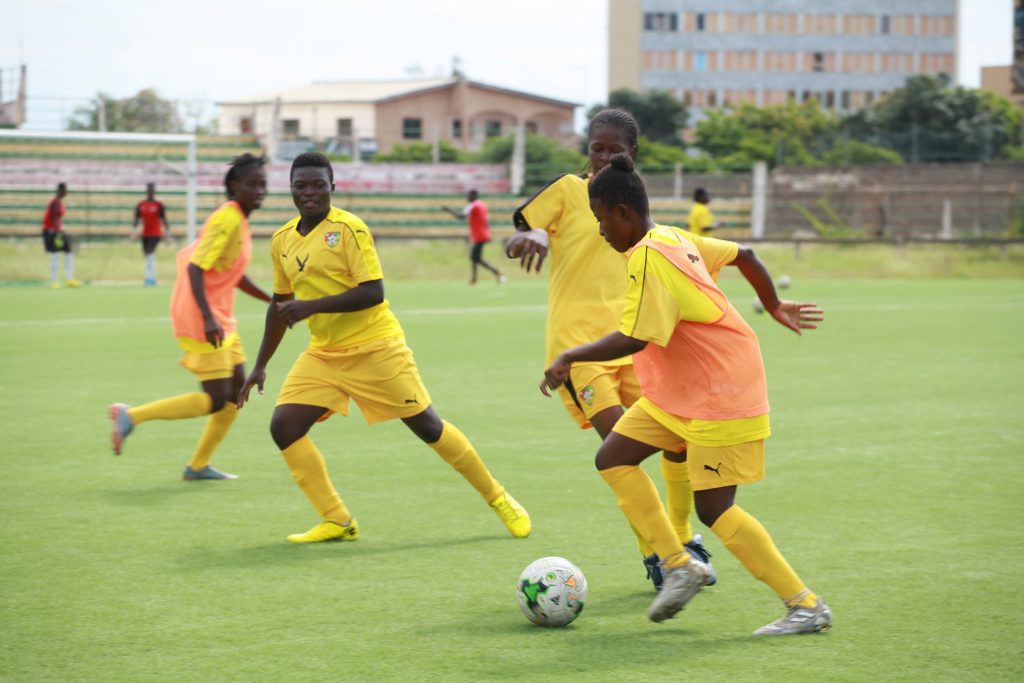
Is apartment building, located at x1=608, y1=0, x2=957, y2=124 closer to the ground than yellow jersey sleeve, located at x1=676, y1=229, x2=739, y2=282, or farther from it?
farther from it

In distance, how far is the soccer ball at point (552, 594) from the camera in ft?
16.7

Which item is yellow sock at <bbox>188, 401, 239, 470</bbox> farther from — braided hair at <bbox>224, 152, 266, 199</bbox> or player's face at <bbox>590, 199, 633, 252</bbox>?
player's face at <bbox>590, 199, 633, 252</bbox>

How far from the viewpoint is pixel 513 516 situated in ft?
21.9

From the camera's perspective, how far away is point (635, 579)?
19.2 feet

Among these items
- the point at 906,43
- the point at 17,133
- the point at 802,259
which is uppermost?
the point at 906,43

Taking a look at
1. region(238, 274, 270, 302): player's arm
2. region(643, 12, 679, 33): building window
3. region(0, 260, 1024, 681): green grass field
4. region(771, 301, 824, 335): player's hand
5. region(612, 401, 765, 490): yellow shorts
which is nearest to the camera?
region(0, 260, 1024, 681): green grass field

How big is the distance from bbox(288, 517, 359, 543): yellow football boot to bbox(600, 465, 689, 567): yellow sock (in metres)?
1.90

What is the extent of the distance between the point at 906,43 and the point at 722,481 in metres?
109

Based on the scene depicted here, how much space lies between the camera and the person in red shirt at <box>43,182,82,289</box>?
25.4 meters

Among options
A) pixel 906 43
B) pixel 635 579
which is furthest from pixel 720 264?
pixel 906 43

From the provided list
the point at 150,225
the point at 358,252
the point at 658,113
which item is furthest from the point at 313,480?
the point at 658,113

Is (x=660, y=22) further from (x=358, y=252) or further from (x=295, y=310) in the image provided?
(x=295, y=310)

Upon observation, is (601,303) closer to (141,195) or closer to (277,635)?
(277,635)

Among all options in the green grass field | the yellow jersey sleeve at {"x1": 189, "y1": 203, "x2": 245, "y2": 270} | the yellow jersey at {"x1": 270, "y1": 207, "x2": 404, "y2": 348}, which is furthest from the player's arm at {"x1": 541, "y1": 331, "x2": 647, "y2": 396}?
the yellow jersey sleeve at {"x1": 189, "y1": 203, "x2": 245, "y2": 270}
